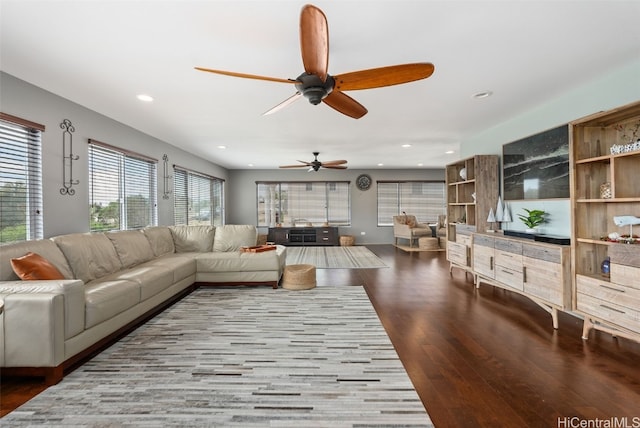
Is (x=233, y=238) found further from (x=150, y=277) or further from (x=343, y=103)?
(x=343, y=103)

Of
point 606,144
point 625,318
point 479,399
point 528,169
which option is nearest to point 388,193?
point 528,169

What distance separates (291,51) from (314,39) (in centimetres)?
78

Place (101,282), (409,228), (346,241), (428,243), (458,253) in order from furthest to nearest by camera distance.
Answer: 1. (346,241)
2. (409,228)
3. (428,243)
4. (458,253)
5. (101,282)

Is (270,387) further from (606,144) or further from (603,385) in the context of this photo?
(606,144)

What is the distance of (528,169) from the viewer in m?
3.69

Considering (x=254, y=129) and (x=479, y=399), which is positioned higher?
(x=254, y=129)

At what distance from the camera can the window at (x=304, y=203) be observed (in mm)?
9172

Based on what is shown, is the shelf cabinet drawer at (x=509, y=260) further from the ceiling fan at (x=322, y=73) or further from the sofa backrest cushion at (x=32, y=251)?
the sofa backrest cushion at (x=32, y=251)

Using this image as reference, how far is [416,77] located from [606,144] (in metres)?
2.21

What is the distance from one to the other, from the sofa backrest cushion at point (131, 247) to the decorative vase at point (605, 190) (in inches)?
202

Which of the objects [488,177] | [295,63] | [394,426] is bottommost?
[394,426]

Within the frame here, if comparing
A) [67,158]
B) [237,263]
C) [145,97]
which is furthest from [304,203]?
[67,158]

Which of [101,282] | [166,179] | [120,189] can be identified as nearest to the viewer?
[101,282]

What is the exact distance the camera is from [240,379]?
6.42 ft
